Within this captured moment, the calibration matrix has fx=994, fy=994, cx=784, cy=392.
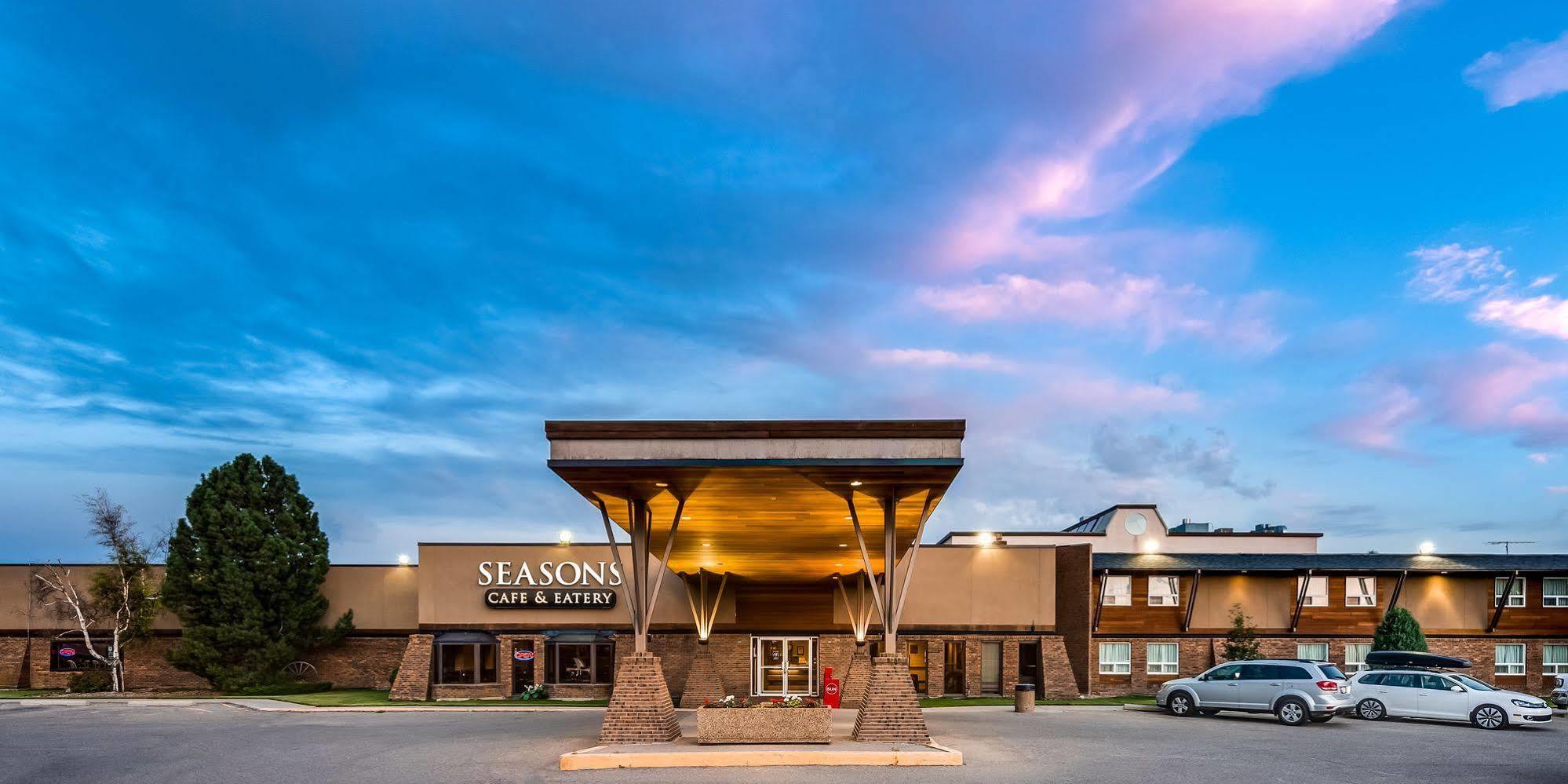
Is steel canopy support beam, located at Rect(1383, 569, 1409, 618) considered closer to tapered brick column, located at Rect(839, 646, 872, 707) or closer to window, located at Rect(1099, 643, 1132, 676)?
window, located at Rect(1099, 643, 1132, 676)

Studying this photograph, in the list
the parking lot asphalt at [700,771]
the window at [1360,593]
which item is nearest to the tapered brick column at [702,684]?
the parking lot asphalt at [700,771]

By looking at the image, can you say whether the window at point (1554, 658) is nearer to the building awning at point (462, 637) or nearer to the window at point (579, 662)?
the window at point (579, 662)

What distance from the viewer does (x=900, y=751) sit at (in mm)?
16734

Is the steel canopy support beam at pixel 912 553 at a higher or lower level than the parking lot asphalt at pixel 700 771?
higher

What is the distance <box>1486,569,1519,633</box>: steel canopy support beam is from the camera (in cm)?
3428

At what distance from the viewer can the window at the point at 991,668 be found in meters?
34.3

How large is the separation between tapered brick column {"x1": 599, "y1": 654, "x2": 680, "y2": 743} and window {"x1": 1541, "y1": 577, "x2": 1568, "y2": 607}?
3300cm

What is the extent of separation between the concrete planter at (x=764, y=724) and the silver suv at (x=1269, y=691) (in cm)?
1303

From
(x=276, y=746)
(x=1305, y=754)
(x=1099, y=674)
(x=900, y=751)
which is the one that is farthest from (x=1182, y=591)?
(x=276, y=746)

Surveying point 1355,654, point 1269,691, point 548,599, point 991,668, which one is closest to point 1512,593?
point 1355,654

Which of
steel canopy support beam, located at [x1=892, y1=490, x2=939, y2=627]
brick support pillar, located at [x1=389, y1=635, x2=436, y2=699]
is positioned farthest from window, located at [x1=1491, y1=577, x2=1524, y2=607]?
brick support pillar, located at [x1=389, y1=635, x2=436, y2=699]

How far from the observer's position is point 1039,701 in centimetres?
3266

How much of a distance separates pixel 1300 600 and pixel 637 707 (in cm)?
2640

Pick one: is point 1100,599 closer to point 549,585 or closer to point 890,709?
point 890,709
